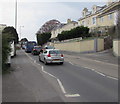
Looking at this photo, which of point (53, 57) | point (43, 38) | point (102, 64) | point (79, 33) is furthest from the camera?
point (43, 38)

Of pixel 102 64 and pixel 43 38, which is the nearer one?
pixel 102 64

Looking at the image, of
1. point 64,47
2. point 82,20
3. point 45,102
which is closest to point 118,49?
point 45,102

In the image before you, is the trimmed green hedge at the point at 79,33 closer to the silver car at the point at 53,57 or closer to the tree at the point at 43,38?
the silver car at the point at 53,57

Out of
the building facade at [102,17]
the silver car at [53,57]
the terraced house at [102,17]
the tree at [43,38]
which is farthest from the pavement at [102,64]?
the tree at [43,38]

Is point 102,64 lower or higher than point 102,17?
lower

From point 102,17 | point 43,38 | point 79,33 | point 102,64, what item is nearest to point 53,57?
point 102,64

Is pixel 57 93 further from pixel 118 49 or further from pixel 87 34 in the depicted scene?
pixel 87 34

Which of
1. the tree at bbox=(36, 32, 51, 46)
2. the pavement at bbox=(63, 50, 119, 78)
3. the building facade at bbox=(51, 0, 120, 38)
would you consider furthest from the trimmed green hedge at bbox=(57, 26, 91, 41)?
the tree at bbox=(36, 32, 51, 46)

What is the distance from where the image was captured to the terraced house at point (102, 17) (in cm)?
4159

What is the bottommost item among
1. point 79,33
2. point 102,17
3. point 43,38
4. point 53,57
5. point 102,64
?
point 102,64

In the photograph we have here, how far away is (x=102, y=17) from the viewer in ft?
157

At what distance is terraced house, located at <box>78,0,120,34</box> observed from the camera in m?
41.6

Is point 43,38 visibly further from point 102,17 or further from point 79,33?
point 102,17

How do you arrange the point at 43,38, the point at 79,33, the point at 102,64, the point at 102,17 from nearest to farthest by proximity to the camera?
the point at 102,64, the point at 79,33, the point at 102,17, the point at 43,38
